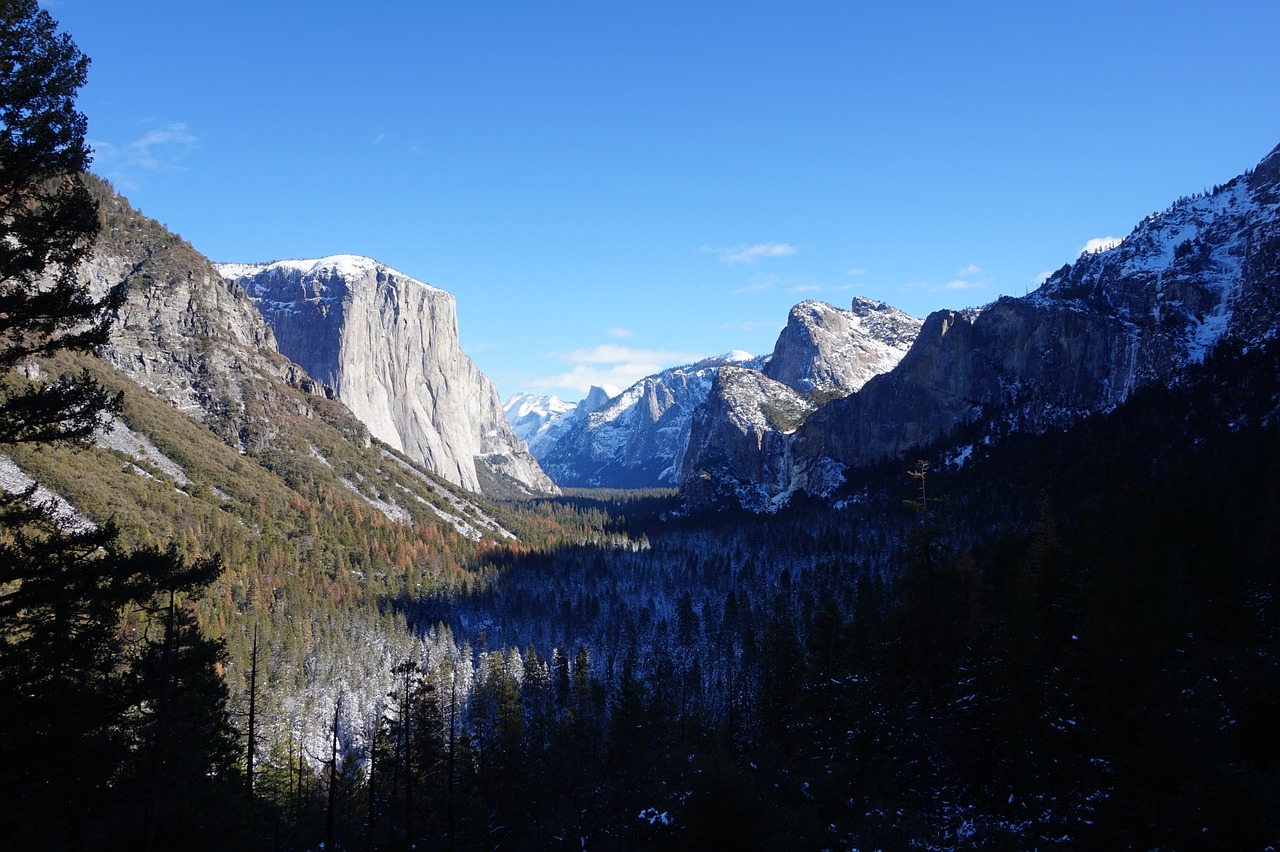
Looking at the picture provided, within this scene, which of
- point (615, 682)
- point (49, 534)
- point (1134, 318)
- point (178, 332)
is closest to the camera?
point (49, 534)

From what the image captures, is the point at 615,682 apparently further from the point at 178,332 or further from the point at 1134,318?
the point at 1134,318

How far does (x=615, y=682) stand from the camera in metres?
79.6

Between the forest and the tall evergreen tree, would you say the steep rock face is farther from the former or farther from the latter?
the tall evergreen tree

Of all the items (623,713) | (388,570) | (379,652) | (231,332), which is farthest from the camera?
(231,332)

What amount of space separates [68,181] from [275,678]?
74581 millimetres

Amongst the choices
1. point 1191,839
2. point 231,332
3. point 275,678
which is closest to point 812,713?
point 1191,839

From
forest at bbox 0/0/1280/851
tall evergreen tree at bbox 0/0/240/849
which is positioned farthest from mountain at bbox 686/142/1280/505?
tall evergreen tree at bbox 0/0/240/849

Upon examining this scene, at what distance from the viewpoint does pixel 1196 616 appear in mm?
32594

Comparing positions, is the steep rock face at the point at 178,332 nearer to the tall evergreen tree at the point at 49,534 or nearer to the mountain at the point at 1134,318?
the tall evergreen tree at the point at 49,534

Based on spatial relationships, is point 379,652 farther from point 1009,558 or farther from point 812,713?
point 1009,558

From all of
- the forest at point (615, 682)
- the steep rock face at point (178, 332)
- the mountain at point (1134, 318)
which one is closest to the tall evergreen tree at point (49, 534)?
the forest at point (615, 682)

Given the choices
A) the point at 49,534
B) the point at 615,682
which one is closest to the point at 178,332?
the point at 615,682

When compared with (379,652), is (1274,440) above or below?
above

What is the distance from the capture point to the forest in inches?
441
